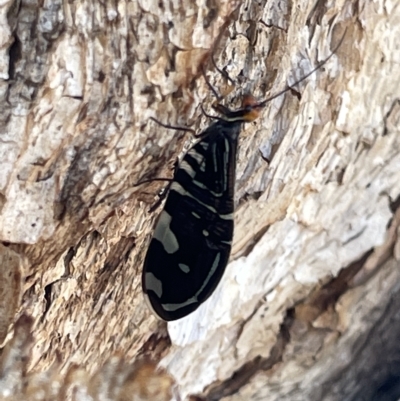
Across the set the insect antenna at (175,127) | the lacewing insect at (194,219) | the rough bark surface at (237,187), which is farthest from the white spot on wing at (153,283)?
the insect antenna at (175,127)

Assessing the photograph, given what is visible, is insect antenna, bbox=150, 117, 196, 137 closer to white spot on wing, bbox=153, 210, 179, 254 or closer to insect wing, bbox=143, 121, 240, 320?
insect wing, bbox=143, 121, 240, 320

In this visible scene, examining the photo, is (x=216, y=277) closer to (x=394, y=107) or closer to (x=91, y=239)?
(x=91, y=239)

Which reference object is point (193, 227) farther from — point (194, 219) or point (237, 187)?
point (237, 187)

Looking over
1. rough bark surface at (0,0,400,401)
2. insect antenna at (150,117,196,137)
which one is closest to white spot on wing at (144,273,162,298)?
rough bark surface at (0,0,400,401)

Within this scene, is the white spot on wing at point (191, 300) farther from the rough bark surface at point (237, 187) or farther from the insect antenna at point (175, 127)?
the insect antenna at point (175, 127)

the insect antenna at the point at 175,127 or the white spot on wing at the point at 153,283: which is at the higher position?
the insect antenna at the point at 175,127

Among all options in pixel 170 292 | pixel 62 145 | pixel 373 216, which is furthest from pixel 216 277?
pixel 373 216

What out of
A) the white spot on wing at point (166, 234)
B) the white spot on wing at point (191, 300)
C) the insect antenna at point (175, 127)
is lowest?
the white spot on wing at point (191, 300)
